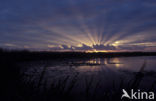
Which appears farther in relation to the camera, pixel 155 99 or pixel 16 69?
pixel 16 69

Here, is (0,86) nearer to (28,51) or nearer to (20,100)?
(20,100)

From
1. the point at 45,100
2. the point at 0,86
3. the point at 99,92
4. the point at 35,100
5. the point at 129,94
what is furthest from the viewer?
the point at 99,92

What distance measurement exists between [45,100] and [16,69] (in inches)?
287

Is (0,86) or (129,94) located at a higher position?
(129,94)

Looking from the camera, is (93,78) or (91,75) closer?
(93,78)

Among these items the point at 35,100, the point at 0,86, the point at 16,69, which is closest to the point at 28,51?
the point at 16,69

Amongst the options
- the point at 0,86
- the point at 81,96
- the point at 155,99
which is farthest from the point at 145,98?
the point at 0,86

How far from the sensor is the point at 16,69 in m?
9.16

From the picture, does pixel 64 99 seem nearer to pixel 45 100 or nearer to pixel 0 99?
pixel 45 100

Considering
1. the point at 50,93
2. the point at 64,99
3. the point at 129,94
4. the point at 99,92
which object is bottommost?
the point at 99,92

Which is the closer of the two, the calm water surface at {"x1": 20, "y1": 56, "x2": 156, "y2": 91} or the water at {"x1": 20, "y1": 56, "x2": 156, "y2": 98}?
the water at {"x1": 20, "y1": 56, "x2": 156, "y2": 98}

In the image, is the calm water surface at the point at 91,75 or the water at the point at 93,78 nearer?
the water at the point at 93,78

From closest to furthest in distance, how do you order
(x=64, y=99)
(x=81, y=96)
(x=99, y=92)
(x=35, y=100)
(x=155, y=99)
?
(x=35, y=100)
(x=64, y=99)
(x=155, y=99)
(x=81, y=96)
(x=99, y=92)

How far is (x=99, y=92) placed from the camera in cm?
675
